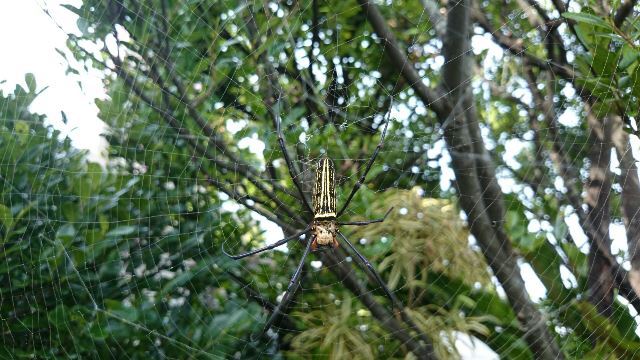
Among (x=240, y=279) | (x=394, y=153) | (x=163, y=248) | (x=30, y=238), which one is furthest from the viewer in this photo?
(x=394, y=153)

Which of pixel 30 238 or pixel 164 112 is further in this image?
pixel 164 112

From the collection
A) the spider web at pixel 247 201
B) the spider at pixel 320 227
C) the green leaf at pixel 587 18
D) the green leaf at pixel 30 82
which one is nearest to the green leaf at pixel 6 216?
the spider web at pixel 247 201

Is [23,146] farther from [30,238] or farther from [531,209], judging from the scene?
[531,209]

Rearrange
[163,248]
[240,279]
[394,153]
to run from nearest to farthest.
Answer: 1. [163,248]
2. [240,279]
3. [394,153]

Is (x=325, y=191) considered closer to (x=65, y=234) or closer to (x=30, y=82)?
(x=65, y=234)

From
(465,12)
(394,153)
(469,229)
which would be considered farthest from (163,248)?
(465,12)

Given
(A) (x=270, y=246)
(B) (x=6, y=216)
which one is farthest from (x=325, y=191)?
(B) (x=6, y=216)
